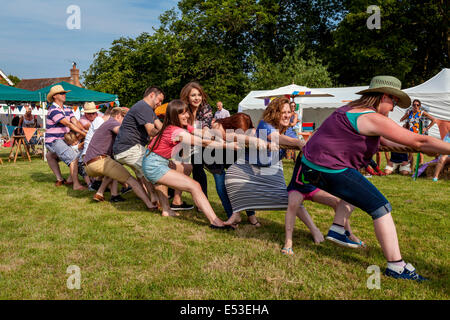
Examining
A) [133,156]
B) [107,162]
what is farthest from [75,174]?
[133,156]

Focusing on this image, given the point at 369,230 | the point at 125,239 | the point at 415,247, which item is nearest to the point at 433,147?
the point at 415,247

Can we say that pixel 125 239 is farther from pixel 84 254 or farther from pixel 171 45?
pixel 171 45

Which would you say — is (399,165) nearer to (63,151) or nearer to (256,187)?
(256,187)

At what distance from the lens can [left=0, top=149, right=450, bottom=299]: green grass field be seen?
2674 millimetres

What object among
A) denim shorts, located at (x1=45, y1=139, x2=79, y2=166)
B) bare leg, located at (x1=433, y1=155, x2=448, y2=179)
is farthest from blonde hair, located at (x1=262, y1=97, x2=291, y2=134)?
bare leg, located at (x1=433, y1=155, x2=448, y2=179)

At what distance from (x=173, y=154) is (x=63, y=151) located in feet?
11.5

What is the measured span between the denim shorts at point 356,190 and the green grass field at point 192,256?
0.61 metres

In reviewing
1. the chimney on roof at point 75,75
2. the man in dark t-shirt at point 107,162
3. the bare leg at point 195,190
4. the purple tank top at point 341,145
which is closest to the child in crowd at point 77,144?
the man in dark t-shirt at point 107,162

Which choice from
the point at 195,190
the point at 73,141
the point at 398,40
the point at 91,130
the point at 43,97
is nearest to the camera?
the point at 195,190

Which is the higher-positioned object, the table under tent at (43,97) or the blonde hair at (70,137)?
the table under tent at (43,97)

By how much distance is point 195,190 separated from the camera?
434 cm

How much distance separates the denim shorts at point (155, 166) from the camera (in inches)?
177

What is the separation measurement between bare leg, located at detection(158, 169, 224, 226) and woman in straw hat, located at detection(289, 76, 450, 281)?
5.58ft

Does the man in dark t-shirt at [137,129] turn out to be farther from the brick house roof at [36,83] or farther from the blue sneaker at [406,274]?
the brick house roof at [36,83]
